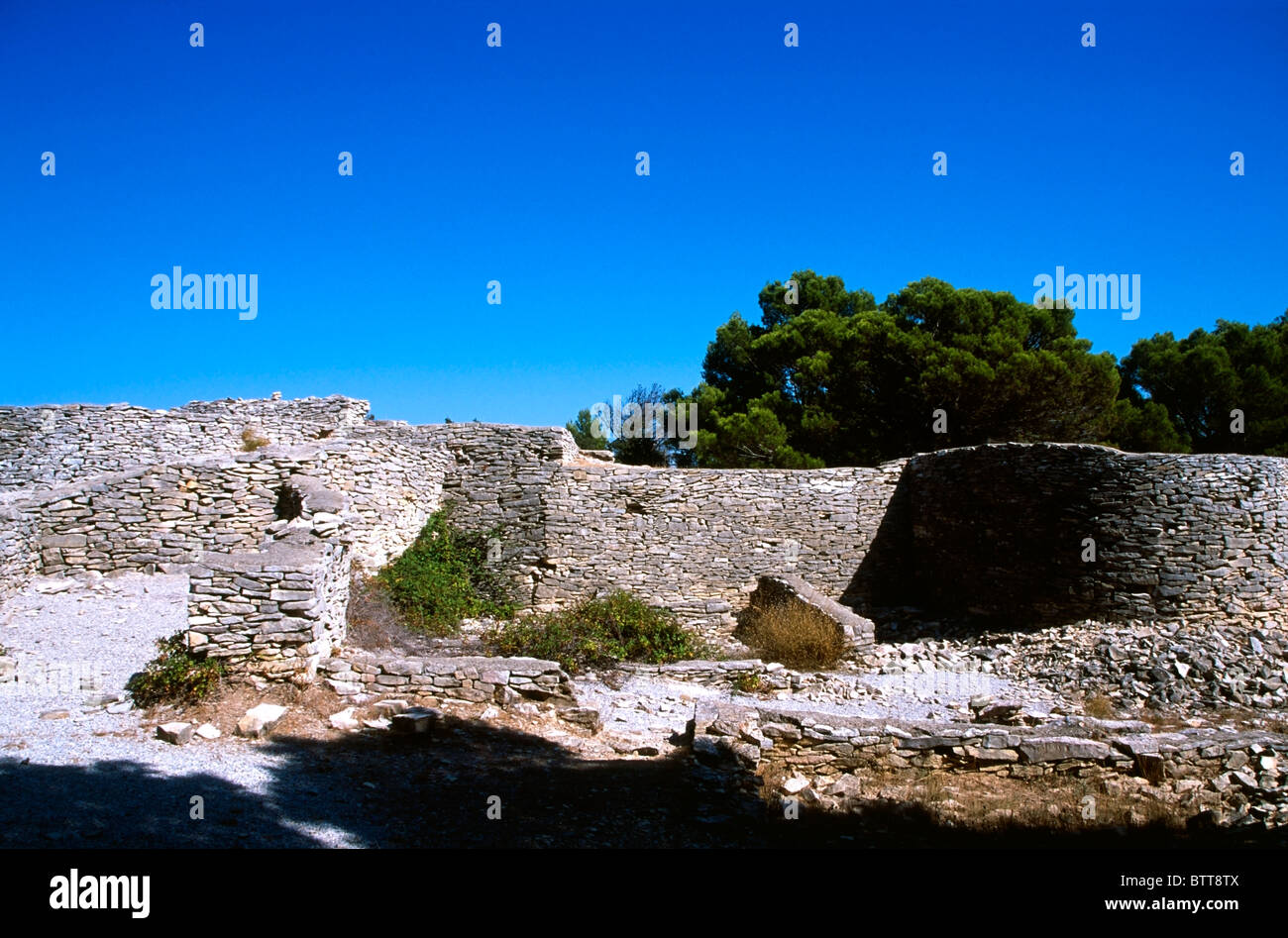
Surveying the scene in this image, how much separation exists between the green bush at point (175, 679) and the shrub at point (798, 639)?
695 centimetres

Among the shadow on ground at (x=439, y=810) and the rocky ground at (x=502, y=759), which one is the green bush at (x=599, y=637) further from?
the shadow on ground at (x=439, y=810)

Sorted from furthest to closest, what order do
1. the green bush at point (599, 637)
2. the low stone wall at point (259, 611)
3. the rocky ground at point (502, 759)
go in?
the green bush at point (599, 637) < the low stone wall at point (259, 611) < the rocky ground at point (502, 759)

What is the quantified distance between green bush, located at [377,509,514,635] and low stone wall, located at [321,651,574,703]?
9.29ft

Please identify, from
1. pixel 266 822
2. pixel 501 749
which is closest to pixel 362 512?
pixel 501 749

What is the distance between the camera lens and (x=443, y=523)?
1362cm

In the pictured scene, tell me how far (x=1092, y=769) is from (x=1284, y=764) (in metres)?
1.50

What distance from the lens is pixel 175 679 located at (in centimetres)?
672

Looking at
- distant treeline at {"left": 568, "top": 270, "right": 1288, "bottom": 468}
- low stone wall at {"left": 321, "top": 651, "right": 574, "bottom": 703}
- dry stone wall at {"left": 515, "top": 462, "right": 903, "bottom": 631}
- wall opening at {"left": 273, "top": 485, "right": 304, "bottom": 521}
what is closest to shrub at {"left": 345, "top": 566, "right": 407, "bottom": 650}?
low stone wall at {"left": 321, "top": 651, "right": 574, "bottom": 703}

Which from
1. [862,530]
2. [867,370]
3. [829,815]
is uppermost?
[867,370]

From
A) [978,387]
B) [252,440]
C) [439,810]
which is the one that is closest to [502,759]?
[439,810]

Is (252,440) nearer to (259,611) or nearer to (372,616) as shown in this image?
(372,616)

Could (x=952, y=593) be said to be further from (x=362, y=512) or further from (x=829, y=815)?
(x=362, y=512)

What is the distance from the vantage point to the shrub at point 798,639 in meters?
10.8

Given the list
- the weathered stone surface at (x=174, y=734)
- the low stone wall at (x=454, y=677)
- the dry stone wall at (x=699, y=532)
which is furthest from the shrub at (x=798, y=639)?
the weathered stone surface at (x=174, y=734)
